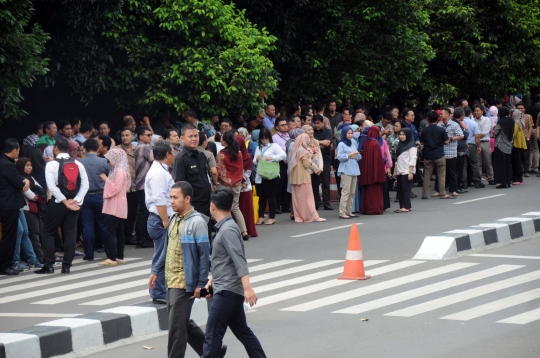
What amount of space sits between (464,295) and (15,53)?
25.6 feet

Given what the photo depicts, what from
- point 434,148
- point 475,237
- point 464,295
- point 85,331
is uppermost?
point 434,148

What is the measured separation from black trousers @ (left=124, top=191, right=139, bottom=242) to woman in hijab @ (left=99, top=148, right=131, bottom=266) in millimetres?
1299

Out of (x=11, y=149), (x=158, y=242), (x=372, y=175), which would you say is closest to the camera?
(x=158, y=242)

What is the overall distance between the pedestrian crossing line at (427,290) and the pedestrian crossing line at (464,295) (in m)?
0.33

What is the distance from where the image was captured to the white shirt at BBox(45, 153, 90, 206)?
1384cm

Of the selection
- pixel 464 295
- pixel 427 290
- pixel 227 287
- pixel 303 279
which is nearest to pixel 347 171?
pixel 303 279

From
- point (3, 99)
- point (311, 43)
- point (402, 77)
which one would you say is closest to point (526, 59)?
point (402, 77)

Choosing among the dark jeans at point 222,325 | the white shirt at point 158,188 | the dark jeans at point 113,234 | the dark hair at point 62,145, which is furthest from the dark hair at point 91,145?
the dark jeans at point 222,325

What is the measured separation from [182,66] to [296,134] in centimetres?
265

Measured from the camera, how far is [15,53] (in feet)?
49.5

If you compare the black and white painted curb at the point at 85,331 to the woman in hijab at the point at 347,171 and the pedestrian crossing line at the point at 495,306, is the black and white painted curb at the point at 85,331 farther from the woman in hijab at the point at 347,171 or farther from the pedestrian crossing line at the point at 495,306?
the woman in hijab at the point at 347,171

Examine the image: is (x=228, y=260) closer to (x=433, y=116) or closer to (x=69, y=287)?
(x=69, y=287)

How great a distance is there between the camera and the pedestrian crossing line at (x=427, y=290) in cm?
1058

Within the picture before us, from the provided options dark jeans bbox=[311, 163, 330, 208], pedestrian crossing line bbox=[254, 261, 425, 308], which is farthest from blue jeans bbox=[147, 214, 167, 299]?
dark jeans bbox=[311, 163, 330, 208]
